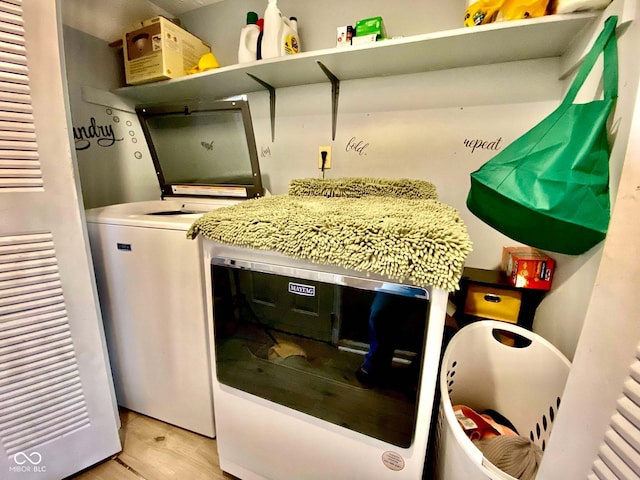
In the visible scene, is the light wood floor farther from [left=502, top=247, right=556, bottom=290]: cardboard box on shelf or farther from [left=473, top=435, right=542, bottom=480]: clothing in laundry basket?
[left=502, top=247, right=556, bottom=290]: cardboard box on shelf

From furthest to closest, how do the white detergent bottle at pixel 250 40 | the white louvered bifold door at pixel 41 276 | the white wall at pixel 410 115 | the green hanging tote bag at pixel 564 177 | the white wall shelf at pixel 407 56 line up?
the white detergent bottle at pixel 250 40 → the white wall at pixel 410 115 → the white wall shelf at pixel 407 56 → the white louvered bifold door at pixel 41 276 → the green hanging tote bag at pixel 564 177

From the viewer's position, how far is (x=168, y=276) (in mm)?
1019

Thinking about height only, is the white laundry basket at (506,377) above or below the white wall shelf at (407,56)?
below

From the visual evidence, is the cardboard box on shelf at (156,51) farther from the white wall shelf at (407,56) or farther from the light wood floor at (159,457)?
the light wood floor at (159,457)

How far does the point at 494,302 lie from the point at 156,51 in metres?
2.09

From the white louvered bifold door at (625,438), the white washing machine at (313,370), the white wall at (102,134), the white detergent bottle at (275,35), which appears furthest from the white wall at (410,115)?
the white washing machine at (313,370)

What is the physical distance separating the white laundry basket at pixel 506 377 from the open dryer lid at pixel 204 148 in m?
1.16

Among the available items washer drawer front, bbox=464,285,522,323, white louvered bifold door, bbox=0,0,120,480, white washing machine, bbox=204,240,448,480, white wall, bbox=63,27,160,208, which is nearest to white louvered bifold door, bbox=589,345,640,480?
white washing machine, bbox=204,240,448,480

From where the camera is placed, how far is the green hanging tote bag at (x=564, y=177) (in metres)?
0.67

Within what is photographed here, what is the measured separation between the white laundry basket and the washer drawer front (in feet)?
0.36

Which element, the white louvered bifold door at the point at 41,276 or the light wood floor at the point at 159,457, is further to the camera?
the light wood floor at the point at 159,457

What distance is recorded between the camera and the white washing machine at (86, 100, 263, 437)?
1010mm

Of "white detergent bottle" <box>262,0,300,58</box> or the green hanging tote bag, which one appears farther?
"white detergent bottle" <box>262,0,300,58</box>

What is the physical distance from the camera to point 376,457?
0.72 meters
